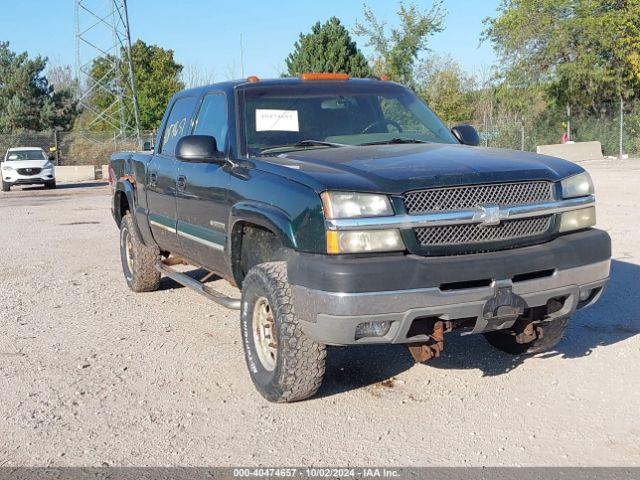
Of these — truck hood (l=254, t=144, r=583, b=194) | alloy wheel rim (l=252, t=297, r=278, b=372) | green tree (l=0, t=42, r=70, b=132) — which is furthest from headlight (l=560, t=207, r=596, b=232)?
green tree (l=0, t=42, r=70, b=132)

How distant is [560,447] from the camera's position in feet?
12.9

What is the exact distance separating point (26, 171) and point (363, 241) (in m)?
27.2

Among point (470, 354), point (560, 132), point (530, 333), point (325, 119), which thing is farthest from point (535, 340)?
point (560, 132)

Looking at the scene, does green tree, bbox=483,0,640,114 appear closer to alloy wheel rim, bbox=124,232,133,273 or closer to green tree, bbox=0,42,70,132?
alloy wheel rim, bbox=124,232,133,273

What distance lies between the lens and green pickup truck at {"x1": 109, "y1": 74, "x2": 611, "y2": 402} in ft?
13.2

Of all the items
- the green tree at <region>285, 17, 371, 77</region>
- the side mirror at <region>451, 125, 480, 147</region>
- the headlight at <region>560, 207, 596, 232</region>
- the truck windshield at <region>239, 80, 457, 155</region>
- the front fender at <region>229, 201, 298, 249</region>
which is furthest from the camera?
the green tree at <region>285, 17, 371, 77</region>

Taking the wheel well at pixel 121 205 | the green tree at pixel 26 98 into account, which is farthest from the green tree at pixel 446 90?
the wheel well at pixel 121 205

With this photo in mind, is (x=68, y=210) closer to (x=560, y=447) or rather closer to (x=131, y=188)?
(x=131, y=188)

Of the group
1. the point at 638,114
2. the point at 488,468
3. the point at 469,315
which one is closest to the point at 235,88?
the point at 469,315

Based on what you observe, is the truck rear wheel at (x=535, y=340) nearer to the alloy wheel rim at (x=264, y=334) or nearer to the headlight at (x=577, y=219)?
the headlight at (x=577, y=219)

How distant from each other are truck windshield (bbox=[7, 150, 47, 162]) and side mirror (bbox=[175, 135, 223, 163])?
26464 mm

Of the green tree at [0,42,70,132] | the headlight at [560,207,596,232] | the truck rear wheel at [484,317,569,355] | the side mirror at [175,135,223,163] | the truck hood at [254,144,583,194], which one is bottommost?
the truck rear wheel at [484,317,569,355]

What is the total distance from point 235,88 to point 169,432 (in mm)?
2562

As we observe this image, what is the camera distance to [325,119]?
560 centimetres
